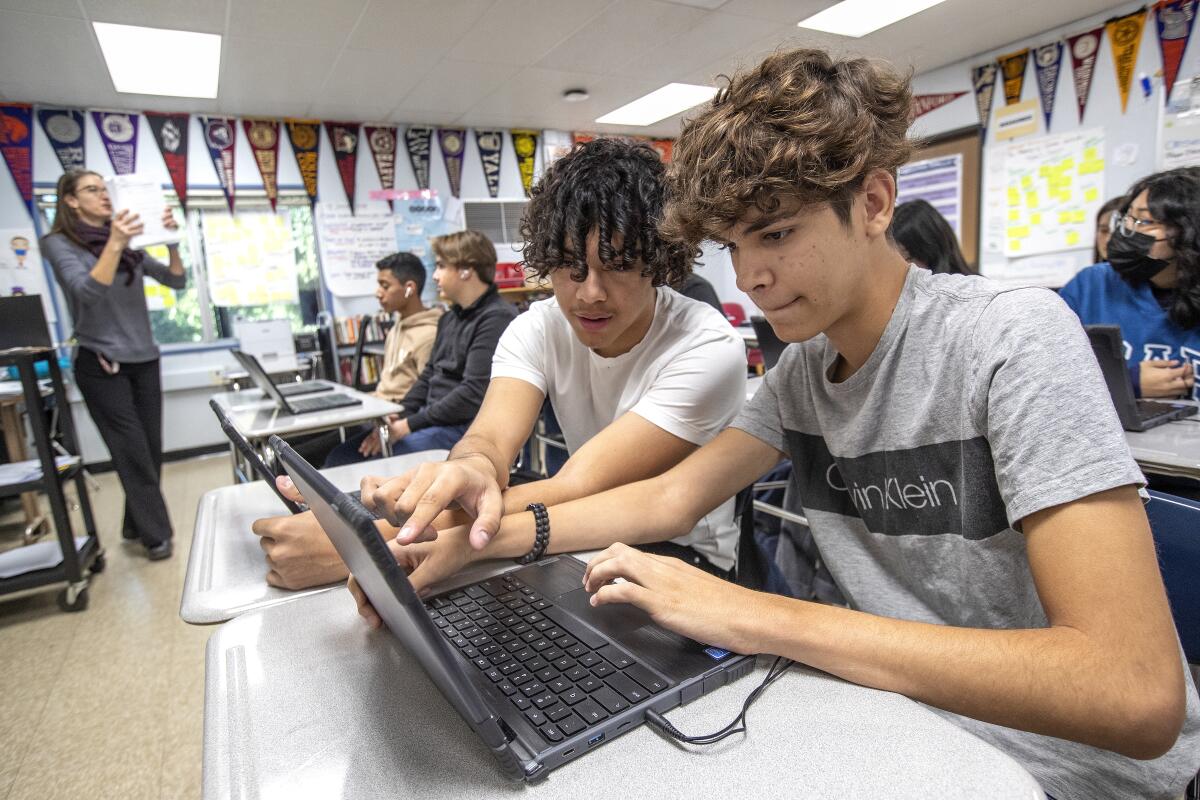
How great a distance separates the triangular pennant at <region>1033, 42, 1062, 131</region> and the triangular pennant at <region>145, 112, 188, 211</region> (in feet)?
19.9

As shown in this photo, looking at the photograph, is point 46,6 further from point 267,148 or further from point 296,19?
point 267,148

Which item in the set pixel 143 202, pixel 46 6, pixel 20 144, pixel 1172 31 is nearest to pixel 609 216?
pixel 143 202

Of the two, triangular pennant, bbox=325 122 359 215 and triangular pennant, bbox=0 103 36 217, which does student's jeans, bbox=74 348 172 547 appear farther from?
triangular pennant, bbox=325 122 359 215

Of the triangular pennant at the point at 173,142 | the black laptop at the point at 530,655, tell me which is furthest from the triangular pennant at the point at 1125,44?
the triangular pennant at the point at 173,142

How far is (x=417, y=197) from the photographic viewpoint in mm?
5945

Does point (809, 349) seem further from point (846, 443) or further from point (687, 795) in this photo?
point (687, 795)

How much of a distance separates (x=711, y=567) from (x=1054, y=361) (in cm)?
65

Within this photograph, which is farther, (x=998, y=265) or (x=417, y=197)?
(x=417, y=197)

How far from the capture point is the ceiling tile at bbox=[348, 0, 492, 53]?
3398 mm

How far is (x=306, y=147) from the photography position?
5480 mm

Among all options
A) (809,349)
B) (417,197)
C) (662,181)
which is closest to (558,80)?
(417,197)

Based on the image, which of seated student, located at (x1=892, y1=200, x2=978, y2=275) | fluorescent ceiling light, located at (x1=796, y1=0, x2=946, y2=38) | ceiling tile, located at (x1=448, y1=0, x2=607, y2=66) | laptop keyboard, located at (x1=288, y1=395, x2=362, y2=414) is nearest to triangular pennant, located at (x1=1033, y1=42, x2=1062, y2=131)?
fluorescent ceiling light, located at (x1=796, y1=0, x2=946, y2=38)

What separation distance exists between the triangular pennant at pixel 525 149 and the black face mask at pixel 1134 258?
5.01 meters

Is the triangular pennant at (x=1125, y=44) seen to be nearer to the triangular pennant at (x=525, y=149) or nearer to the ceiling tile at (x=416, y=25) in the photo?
the ceiling tile at (x=416, y=25)
